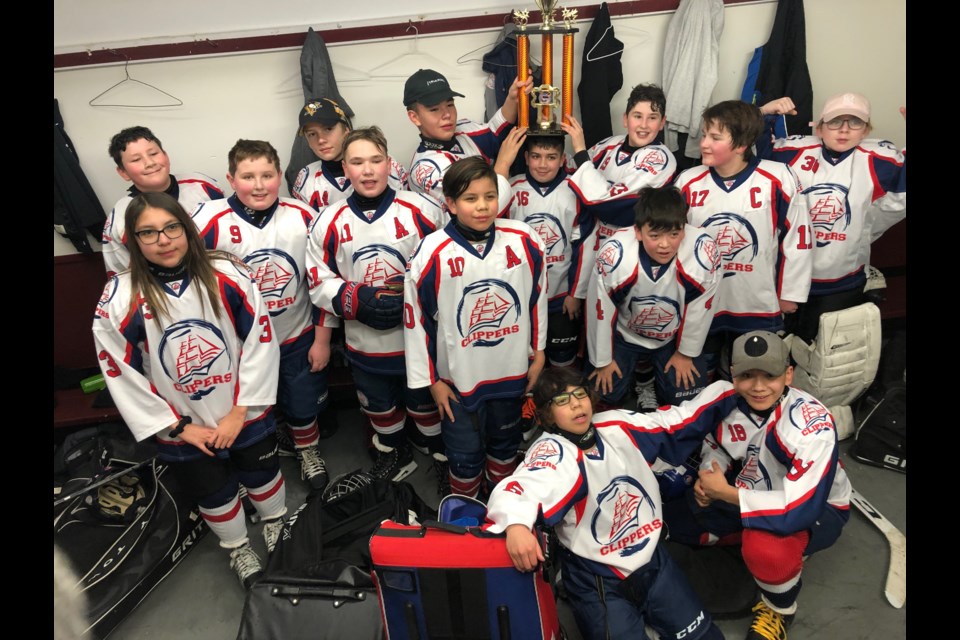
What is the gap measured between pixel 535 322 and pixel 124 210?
1.63 meters

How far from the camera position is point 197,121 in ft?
9.85

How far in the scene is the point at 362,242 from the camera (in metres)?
2.12

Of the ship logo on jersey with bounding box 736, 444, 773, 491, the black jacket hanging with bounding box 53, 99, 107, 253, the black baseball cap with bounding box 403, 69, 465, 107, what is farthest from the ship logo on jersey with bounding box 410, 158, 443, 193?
the black jacket hanging with bounding box 53, 99, 107, 253

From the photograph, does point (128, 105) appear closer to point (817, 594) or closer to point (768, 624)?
point (768, 624)

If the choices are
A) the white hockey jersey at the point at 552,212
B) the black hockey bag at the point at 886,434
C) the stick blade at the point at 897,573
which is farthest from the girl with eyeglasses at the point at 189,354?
the black hockey bag at the point at 886,434

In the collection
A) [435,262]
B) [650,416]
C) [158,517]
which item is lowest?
[158,517]

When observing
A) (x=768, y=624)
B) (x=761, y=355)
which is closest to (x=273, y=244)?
(x=761, y=355)

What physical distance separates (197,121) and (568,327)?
206cm

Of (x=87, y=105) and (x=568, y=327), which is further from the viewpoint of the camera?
(x=87, y=105)

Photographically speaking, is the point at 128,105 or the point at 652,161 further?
the point at 128,105

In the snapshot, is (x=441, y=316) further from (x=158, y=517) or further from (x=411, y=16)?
(x=411, y=16)

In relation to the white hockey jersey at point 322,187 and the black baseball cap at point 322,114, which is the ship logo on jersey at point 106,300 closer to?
the white hockey jersey at point 322,187

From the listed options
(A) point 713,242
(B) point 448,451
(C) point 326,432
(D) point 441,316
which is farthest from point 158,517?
(A) point 713,242

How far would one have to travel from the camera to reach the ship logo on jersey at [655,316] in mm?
2203
